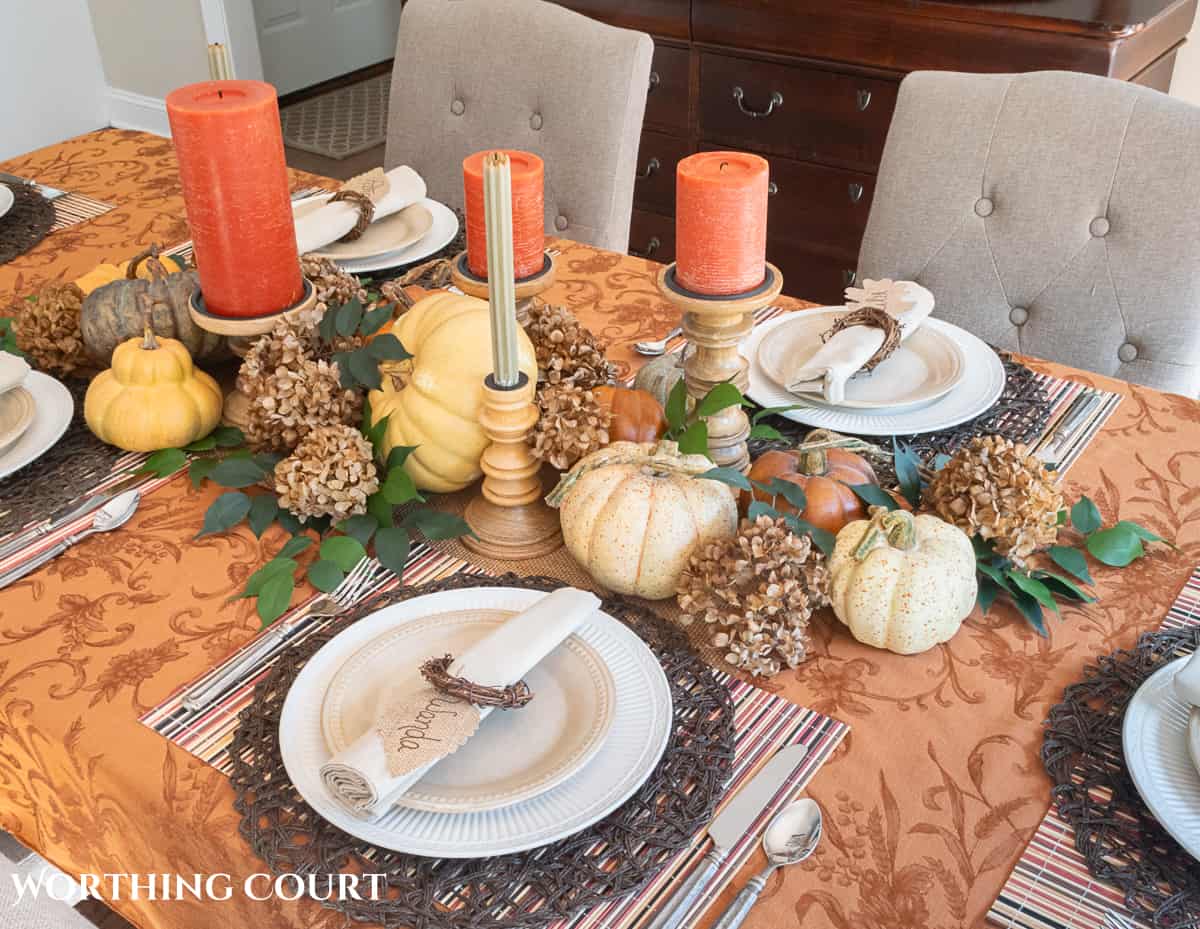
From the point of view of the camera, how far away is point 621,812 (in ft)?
2.14

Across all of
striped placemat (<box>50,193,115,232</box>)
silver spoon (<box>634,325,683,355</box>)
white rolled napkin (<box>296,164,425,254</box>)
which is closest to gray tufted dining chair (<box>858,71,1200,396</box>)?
silver spoon (<box>634,325,683,355</box>)

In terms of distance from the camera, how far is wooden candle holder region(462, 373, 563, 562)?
0.85 meters

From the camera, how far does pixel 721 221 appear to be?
2.63ft

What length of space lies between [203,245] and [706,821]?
62cm

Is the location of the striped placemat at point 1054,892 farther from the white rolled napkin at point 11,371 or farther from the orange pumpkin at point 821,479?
the white rolled napkin at point 11,371

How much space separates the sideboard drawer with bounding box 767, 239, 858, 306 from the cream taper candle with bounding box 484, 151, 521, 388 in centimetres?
167

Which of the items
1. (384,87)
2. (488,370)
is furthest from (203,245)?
(384,87)

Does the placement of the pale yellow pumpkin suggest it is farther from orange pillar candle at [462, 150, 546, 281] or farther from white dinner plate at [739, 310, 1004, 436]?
white dinner plate at [739, 310, 1004, 436]

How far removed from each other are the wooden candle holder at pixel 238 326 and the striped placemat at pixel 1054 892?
2.24ft

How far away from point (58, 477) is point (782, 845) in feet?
2.31

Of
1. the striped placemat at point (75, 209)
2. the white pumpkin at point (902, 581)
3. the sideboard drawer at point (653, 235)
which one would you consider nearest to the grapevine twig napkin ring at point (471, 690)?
the white pumpkin at point (902, 581)

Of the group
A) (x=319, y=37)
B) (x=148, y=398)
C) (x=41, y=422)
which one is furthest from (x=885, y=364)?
(x=319, y=37)

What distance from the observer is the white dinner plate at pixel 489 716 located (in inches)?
25.6

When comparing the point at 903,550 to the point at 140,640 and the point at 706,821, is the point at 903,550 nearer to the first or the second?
the point at 706,821
